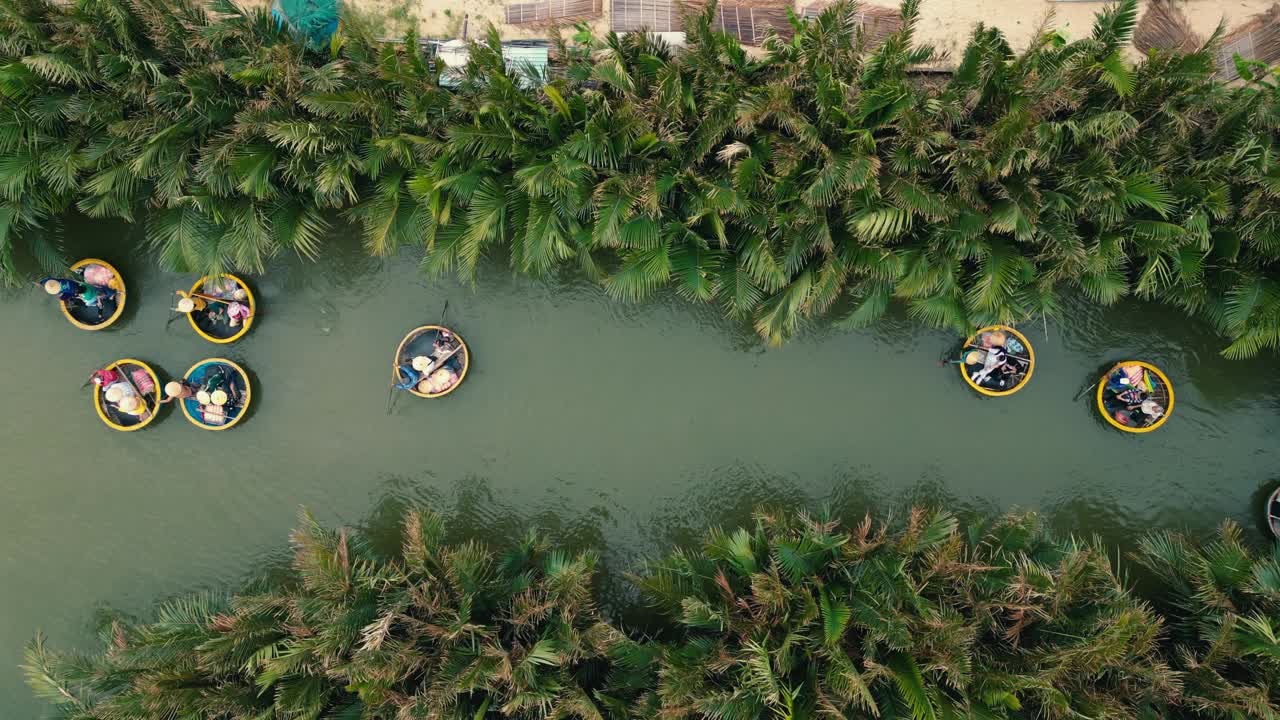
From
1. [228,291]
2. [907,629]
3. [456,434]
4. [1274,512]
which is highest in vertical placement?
[228,291]

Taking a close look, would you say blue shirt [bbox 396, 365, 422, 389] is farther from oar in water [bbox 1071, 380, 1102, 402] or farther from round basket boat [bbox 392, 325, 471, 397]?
oar in water [bbox 1071, 380, 1102, 402]

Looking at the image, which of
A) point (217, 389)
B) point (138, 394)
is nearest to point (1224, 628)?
point (217, 389)

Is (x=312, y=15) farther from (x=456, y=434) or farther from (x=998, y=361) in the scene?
(x=998, y=361)

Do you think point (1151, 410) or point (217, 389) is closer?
point (1151, 410)

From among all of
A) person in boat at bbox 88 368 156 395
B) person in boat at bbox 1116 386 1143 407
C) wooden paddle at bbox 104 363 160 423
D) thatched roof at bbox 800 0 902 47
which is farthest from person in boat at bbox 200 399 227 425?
person in boat at bbox 1116 386 1143 407

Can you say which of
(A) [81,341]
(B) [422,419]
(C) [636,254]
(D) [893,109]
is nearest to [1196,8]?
(D) [893,109]

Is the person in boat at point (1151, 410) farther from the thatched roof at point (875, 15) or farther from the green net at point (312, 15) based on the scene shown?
the green net at point (312, 15)
